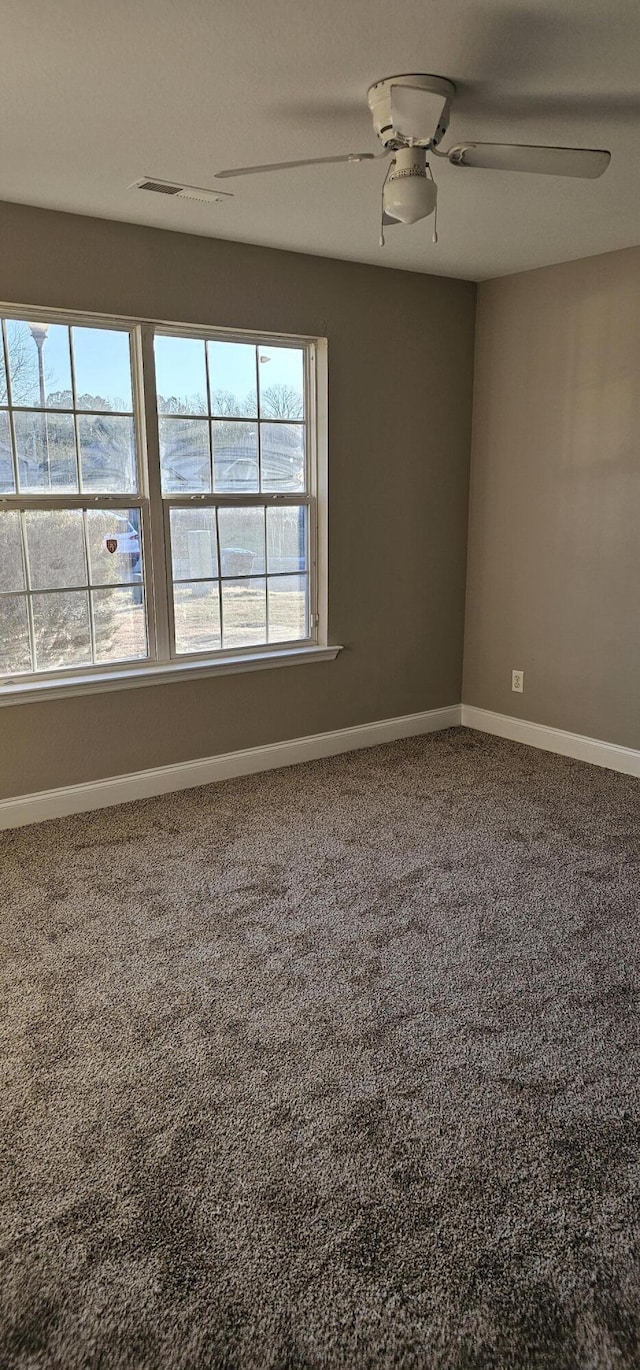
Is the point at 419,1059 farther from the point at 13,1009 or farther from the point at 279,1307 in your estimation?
the point at 13,1009

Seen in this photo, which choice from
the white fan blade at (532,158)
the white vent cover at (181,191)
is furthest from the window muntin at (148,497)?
the white fan blade at (532,158)

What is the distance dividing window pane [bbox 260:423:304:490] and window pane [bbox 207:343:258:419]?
5.2 inches

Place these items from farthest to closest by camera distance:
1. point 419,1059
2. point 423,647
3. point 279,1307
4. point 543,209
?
point 423,647 < point 543,209 < point 419,1059 < point 279,1307

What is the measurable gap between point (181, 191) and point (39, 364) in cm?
86

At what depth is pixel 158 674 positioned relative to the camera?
385 cm

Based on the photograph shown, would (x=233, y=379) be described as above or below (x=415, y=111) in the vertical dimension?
below

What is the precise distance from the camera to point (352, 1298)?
1.54 meters

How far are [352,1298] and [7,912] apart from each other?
181cm

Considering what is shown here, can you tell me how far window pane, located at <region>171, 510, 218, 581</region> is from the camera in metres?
3.87

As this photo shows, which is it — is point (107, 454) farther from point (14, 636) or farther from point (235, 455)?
point (14, 636)

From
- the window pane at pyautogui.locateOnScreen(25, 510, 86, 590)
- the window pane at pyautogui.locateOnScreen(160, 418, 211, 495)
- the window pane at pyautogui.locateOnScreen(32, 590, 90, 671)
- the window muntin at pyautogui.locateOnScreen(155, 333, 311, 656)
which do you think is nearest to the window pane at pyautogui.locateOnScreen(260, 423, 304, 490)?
the window muntin at pyautogui.locateOnScreen(155, 333, 311, 656)

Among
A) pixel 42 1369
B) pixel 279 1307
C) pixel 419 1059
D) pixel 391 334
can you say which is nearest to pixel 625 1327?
pixel 279 1307

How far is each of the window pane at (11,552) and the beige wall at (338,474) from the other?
1.71 ft

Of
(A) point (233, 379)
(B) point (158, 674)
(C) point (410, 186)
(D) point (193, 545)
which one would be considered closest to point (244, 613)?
(D) point (193, 545)
